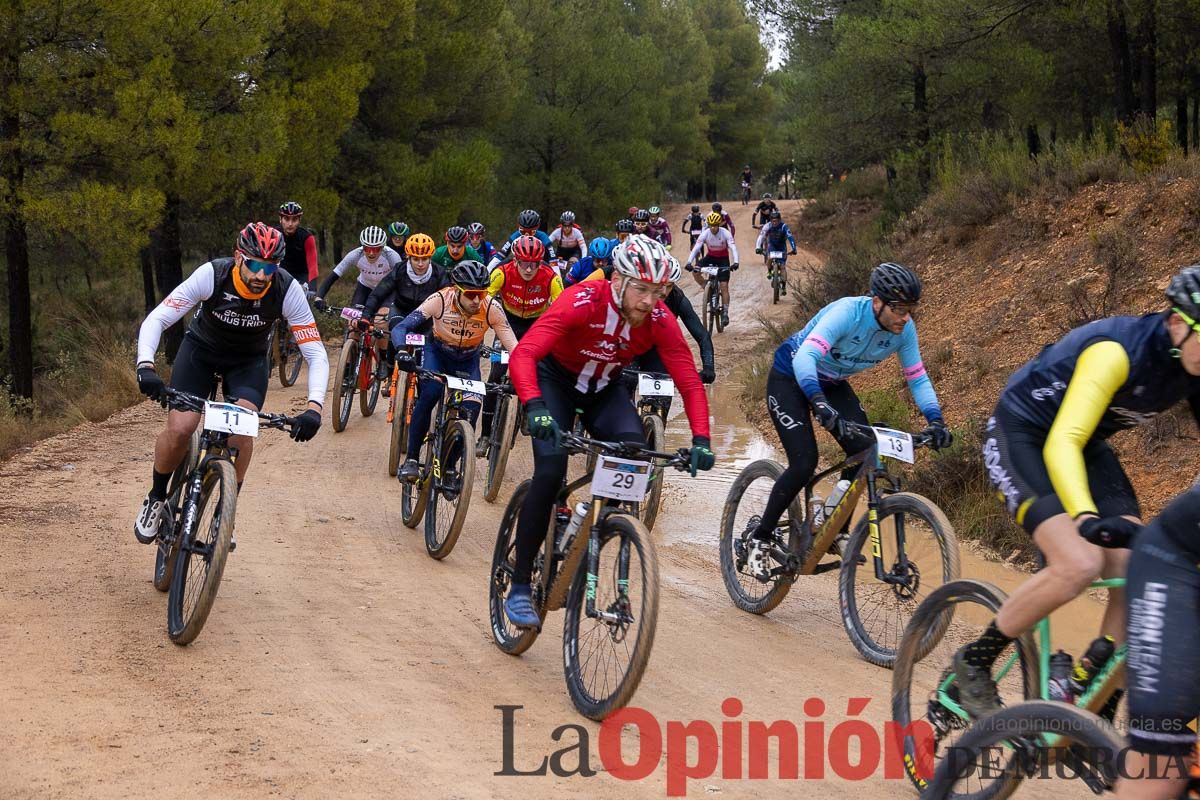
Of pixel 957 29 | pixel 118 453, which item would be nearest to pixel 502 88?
pixel 957 29

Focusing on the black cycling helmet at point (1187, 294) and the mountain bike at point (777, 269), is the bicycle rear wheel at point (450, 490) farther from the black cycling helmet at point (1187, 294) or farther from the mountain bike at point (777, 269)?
the mountain bike at point (777, 269)

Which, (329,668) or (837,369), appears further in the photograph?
(837,369)

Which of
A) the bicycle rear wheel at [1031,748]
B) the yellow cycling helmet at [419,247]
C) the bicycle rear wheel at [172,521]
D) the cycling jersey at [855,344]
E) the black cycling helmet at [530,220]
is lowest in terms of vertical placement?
the bicycle rear wheel at [1031,748]

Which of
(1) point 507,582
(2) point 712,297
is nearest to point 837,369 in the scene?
(1) point 507,582

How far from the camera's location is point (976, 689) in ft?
14.2

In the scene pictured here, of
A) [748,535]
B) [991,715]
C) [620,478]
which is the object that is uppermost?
[620,478]

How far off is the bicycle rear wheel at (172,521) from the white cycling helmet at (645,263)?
286 cm

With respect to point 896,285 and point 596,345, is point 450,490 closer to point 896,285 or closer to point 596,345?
point 596,345

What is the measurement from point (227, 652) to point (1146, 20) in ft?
61.5

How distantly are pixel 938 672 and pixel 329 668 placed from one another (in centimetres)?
316

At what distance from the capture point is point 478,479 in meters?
11.9

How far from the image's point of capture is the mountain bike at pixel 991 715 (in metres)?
3.59

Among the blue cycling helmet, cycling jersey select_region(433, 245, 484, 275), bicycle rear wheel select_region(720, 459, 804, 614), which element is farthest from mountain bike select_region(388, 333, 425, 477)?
bicycle rear wheel select_region(720, 459, 804, 614)

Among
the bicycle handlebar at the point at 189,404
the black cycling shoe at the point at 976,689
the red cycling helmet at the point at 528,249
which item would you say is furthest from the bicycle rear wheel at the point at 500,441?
the black cycling shoe at the point at 976,689
